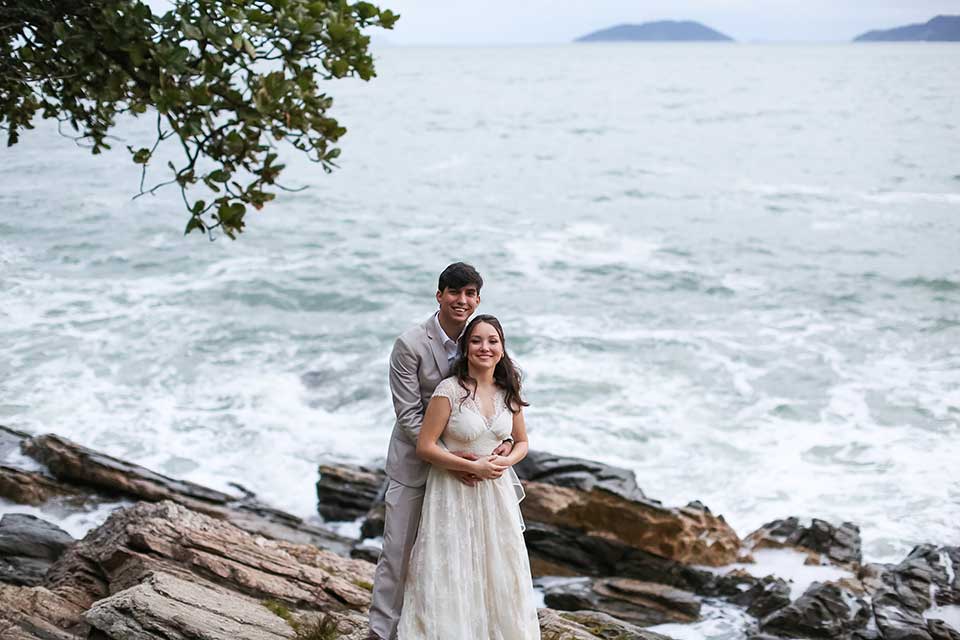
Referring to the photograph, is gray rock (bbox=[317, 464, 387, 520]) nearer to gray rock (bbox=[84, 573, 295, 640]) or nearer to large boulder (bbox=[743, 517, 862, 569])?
large boulder (bbox=[743, 517, 862, 569])

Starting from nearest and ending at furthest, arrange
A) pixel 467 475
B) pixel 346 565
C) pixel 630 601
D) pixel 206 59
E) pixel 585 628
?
pixel 467 475 < pixel 206 59 < pixel 585 628 < pixel 346 565 < pixel 630 601

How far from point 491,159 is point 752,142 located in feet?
56.9

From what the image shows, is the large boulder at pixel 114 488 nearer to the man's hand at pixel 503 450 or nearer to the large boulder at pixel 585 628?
the large boulder at pixel 585 628

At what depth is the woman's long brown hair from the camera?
245 inches

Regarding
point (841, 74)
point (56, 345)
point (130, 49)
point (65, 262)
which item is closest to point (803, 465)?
point (130, 49)

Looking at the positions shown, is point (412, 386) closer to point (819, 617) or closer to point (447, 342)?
point (447, 342)

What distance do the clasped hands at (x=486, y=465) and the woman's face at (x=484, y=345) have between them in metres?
0.59

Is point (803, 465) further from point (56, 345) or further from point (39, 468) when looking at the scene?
point (56, 345)

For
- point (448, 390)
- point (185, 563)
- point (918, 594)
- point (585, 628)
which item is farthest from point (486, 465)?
point (918, 594)

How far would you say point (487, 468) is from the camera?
6098mm

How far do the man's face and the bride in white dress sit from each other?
15cm

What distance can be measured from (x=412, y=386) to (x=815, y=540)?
8.95 m

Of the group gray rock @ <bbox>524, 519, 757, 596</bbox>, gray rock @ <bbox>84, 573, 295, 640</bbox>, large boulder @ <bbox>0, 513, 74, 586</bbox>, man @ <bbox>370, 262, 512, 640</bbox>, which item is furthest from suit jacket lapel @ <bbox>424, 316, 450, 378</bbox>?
gray rock @ <bbox>524, 519, 757, 596</bbox>

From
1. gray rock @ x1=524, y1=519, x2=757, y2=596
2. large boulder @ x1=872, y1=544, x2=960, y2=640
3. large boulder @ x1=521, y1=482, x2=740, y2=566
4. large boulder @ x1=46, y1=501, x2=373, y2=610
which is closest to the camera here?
large boulder @ x1=46, y1=501, x2=373, y2=610
